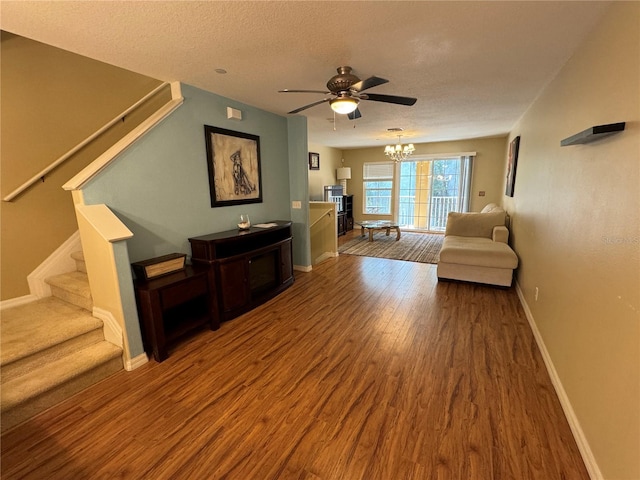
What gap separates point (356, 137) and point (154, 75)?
442 centimetres

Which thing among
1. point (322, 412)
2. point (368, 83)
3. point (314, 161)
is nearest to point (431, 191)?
point (314, 161)

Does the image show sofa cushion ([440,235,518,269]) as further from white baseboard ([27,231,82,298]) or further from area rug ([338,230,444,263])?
white baseboard ([27,231,82,298])

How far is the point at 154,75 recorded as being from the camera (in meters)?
2.61

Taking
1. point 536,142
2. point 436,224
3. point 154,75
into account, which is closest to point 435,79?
point 536,142

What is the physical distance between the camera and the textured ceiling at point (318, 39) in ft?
5.37

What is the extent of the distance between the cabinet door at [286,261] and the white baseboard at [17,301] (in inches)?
99.0

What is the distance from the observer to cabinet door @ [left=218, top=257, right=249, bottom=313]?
289cm

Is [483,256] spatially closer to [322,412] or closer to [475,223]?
[475,223]

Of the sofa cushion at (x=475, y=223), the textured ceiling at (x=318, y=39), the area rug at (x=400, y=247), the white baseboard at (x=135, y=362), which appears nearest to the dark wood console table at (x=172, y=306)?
the white baseboard at (x=135, y=362)

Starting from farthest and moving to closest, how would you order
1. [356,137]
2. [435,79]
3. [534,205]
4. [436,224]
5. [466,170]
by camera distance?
[436,224] < [466,170] < [356,137] < [534,205] < [435,79]

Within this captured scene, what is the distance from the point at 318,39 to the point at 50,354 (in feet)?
9.85

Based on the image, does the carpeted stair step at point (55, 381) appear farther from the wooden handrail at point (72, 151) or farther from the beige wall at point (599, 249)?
the beige wall at point (599, 249)

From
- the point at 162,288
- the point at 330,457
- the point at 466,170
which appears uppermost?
the point at 466,170

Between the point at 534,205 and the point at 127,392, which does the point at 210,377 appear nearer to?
the point at 127,392
